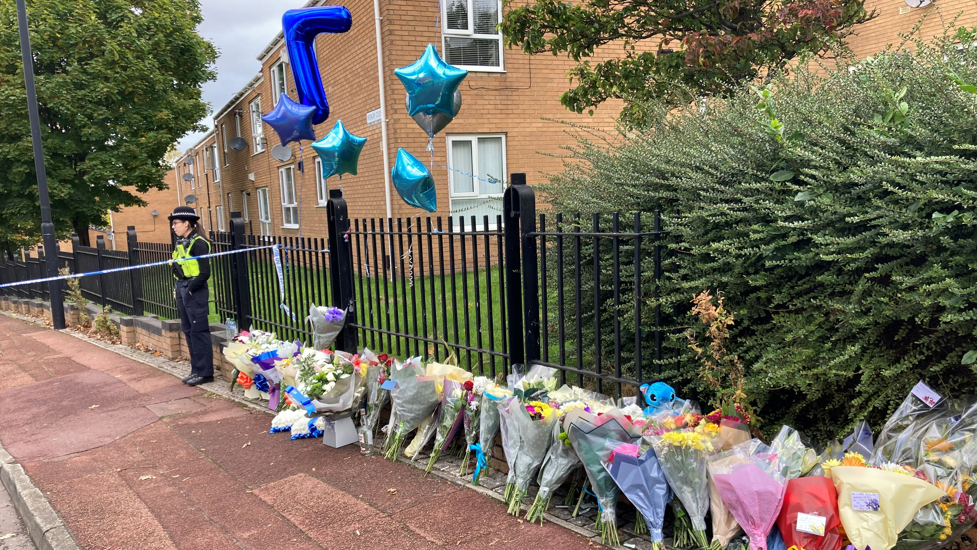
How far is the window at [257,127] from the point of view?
20.4 m

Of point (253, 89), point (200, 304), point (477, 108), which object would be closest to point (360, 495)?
point (200, 304)

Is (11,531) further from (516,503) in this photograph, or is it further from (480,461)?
(516,503)

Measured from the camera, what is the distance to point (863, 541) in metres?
2.48

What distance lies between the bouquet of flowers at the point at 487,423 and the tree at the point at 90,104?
16.8m

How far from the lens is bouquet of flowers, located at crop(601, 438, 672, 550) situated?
3.01m

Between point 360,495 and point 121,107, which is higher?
point 121,107

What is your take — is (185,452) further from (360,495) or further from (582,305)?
(582,305)

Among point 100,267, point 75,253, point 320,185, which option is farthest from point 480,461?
point 320,185

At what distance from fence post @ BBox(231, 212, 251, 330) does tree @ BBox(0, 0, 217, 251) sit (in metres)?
12.4

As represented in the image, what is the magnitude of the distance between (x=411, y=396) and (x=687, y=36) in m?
4.16

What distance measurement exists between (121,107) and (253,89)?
152 inches

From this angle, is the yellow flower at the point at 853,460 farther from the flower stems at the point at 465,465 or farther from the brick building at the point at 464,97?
the brick building at the point at 464,97

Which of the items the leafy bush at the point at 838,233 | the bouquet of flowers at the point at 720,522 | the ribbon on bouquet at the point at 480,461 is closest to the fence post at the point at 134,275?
the ribbon on bouquet at the point at 480,461

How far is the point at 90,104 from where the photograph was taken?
16953mm
